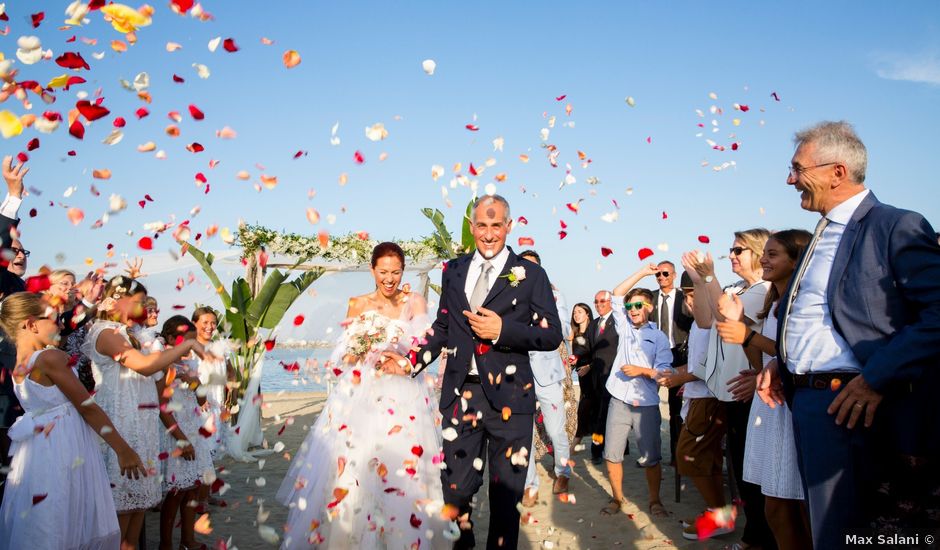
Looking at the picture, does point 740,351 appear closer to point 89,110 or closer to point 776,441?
point 776,441

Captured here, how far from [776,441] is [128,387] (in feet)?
14.3

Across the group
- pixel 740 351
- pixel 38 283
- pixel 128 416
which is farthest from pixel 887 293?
pixel 38 283

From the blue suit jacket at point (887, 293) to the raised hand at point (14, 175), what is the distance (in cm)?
541

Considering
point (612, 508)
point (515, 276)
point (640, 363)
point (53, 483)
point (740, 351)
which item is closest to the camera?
→ point (53, 483)

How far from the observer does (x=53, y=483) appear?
372 centimetres

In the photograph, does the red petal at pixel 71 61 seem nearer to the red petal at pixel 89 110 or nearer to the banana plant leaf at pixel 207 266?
the red petal at pixel 89 110

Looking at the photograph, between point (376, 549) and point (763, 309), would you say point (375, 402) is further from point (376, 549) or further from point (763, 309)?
point (763, 309)

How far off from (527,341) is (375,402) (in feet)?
5.11

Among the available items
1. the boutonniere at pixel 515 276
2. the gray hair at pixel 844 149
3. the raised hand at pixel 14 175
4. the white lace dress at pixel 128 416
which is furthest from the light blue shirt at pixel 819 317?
the raised hand at pixel 14 175

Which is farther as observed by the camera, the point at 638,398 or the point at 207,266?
the point at 207,266

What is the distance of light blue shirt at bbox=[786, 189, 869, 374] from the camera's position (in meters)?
2.93

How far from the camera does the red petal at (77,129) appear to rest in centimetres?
386

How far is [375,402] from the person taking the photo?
205 inches

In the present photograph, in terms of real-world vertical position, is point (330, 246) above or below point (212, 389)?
above
